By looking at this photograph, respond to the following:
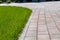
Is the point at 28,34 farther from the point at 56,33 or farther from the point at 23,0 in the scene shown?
the point at 23,0

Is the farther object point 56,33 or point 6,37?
point 56,33

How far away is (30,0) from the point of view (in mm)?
24750

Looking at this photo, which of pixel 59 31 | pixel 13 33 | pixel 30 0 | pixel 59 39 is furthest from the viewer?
pixel 30 0

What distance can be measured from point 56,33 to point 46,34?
1.29 ft

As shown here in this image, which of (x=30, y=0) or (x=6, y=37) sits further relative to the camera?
(x=30, y=0)

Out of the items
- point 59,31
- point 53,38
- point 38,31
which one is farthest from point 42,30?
point 53,38

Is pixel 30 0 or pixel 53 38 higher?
pixel 53 38

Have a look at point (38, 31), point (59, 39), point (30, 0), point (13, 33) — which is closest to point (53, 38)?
point (59, 39)

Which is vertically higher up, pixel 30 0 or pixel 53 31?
pixel 53 31

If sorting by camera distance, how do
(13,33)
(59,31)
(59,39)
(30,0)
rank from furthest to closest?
(30,0) < (59,31) < (13,33) < (59,39)

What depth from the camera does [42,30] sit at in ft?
22.1

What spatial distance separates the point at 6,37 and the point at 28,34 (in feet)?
3.07

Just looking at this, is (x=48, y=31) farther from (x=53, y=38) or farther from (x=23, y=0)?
(x=23, y=0)

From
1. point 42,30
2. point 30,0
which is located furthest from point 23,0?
point 42,30
